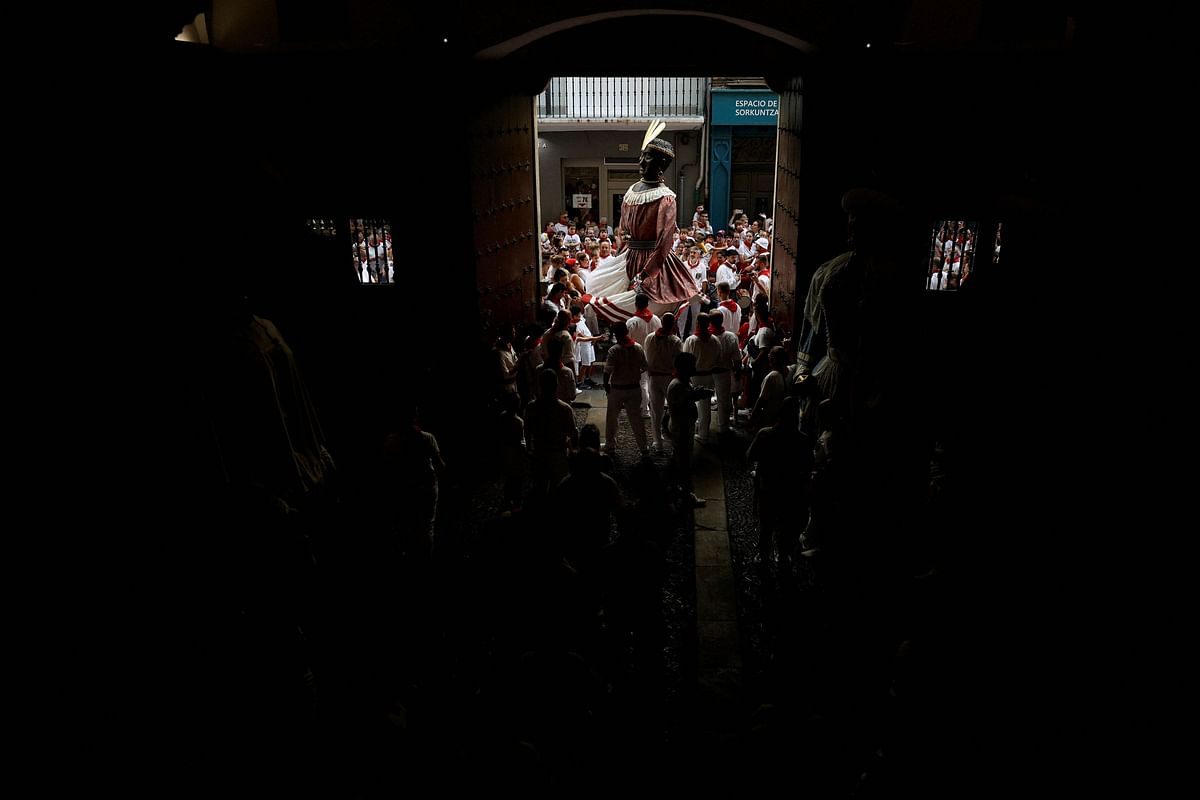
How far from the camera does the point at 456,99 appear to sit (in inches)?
325

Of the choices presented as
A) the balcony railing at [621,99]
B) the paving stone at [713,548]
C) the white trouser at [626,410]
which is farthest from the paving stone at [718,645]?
the balcony railing at [621,99]

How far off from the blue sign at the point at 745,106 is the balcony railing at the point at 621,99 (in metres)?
0.71

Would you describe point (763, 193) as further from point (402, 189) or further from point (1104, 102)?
point (1104, 102)

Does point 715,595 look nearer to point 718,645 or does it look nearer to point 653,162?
point 718,645

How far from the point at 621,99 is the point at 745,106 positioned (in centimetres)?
323

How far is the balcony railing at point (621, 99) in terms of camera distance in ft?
67.7

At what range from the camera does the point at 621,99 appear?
20.8 metres

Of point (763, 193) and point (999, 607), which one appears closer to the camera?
point (999, 607)

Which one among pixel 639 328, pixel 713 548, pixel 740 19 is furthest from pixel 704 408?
pixel 740 19

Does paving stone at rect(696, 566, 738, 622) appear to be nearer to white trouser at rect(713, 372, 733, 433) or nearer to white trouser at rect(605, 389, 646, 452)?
white trouser at rect(605, 389, 646, 452)

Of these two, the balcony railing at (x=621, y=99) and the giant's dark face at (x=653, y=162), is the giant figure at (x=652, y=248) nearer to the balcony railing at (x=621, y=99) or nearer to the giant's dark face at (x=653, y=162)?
the giant's dark face at (x=653, y=162)

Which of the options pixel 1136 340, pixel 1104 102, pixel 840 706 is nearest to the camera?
pixel 1136 340

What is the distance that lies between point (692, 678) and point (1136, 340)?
3.77 m

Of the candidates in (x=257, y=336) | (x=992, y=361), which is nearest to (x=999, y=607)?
(x=992, y=361)
